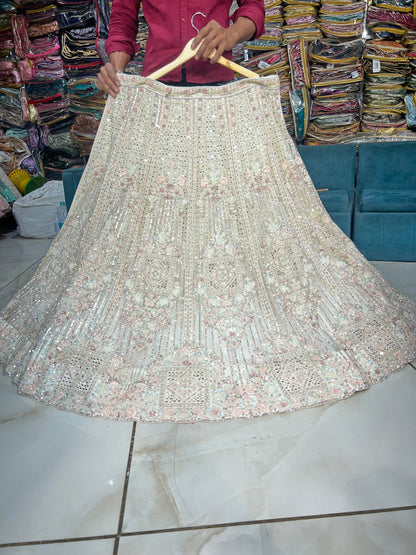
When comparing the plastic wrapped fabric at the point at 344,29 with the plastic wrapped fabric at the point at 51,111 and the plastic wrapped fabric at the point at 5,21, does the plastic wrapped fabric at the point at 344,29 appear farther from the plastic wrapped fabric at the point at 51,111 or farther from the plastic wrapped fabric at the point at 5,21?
the plastic wrapped fabric at the point at 5,21

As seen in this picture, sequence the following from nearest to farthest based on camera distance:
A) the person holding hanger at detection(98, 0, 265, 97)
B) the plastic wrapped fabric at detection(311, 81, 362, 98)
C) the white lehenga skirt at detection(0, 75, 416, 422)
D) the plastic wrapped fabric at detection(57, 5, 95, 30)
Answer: the white lehenga skirt at detection(0, 75, 416, 422), the person holding hanger at detection(98, 0, 265, 97), the plastic wrapped fabric at detection(311, 81, 362, 98), the plastic wrapped fabric at detection(57, 5, 95, 30)

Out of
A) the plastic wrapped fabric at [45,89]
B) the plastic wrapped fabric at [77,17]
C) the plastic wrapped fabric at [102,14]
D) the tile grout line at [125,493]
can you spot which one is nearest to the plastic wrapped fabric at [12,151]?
the plastic wrapped fabric at [45,89]

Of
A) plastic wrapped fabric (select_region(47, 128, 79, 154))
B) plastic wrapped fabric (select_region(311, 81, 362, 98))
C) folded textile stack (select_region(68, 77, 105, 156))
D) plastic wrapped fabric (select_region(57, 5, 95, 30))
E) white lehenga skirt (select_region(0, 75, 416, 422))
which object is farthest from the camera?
plastic wrapped fabric (select_region(47, 128, 79, 154))

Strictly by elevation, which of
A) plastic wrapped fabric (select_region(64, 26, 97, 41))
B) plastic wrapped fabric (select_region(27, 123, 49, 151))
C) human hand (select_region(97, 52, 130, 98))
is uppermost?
plastic wrapped fabric (select_region(64, 26, 97, 41))

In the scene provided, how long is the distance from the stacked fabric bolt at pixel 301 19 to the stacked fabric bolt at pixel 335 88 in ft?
0.35

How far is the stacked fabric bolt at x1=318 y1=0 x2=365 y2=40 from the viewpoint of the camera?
3.11m

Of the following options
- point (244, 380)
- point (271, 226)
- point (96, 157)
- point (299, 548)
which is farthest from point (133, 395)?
point (96, 157)

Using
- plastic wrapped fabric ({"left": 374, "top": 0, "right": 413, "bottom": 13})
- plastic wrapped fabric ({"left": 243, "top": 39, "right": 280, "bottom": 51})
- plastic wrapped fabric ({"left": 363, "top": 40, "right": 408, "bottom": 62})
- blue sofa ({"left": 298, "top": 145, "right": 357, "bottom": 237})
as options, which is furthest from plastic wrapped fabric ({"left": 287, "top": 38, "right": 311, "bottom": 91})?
blue sofa ({"left": 298, "top": 145, "right": 357, "bottom": 237})

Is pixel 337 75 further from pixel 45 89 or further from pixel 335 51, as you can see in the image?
pixel 45 89

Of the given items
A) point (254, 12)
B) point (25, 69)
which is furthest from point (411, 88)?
point (25, 69)

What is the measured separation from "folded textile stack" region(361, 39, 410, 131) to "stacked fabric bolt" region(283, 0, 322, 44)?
411 mm

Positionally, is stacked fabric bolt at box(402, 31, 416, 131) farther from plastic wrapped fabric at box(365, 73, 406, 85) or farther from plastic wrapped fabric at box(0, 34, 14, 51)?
plastic wrapped fabric at box(0, 34, 14, 51)

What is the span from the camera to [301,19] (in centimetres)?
319

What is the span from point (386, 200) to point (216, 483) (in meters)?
2.11
